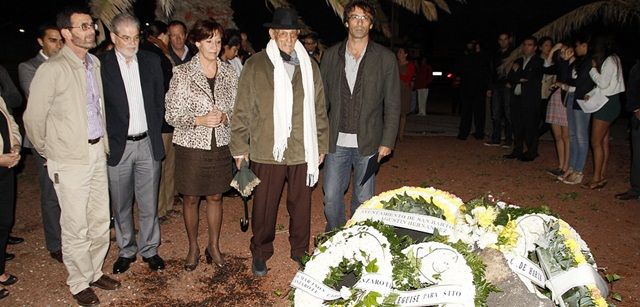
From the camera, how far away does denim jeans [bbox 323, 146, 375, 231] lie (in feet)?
17.6

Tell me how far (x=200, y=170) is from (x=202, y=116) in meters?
0.51

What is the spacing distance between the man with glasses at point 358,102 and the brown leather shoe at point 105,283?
2.20 meters

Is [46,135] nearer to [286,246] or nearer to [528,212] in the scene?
[286,246]

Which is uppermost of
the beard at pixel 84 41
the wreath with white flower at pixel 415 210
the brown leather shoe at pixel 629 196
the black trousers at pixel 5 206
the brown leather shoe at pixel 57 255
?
the beard at pixel 84 41

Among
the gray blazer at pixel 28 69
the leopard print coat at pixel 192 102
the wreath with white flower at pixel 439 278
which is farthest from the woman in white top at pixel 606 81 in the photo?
the gray blazer at pixel 28 69

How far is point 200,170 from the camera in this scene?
16.1ft

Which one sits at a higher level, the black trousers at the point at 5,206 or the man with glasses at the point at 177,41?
the man with glasses at the point at 177,41

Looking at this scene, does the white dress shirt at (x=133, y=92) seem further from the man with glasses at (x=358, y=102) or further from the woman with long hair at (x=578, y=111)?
the woman with long hair at (x=578, y=111)

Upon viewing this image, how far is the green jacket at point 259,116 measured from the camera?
4.83m

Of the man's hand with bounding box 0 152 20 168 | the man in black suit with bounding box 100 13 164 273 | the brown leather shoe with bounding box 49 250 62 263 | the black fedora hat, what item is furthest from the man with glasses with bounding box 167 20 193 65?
the brown leather shoe with bounding box 49 250 62 263

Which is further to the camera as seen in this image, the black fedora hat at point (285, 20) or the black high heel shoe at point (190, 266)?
the black high heel shoe at point (190, 266)

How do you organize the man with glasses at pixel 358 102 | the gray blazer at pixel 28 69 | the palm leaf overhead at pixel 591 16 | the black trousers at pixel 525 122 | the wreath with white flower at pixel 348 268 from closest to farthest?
1. the wreath with white flower at pixel 348 268
2. the man with glasses at pixel 358 102
3. the gray blazer at pixel 28 69
4. the black trousers at pixel 525 122
5. the palm leaf overhead at pixel 591 16

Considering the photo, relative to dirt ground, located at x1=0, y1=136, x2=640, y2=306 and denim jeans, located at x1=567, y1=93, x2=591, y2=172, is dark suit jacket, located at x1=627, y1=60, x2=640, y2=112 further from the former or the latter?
dirt ground, located at x1=0, y1=136, x2=640, y2=306

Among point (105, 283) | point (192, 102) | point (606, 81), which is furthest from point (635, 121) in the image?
point (105, 283)
